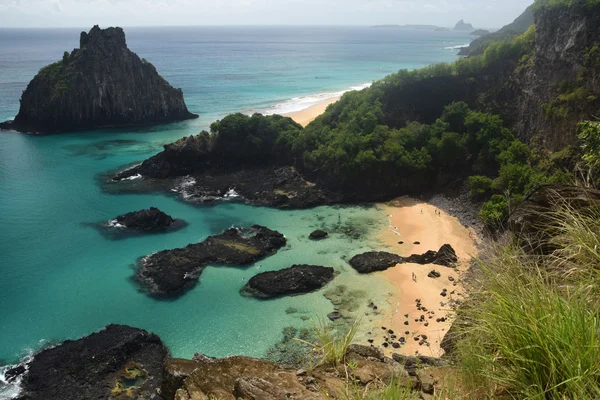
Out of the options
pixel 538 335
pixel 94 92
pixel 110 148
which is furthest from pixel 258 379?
pixel 94 92

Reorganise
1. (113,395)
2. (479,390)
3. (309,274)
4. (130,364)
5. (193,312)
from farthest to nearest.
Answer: (309,274) < (193,312) < (130,364) < (113,395) < (479,390)

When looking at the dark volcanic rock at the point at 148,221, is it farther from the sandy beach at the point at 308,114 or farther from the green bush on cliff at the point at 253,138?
the sandy beach at the point at 308,114

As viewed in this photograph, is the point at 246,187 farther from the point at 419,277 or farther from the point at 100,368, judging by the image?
the point at 100,368

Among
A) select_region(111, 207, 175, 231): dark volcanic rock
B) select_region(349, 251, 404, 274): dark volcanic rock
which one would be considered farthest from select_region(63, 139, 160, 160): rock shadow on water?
select_region(349, 251, 404, 274): dark volcanic rock

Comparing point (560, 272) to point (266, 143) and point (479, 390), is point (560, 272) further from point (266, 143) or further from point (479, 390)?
point (266, 143)

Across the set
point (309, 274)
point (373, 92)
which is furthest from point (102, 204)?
point (373, 92)

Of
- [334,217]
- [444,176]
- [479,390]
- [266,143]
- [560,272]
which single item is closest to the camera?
[479,390]
